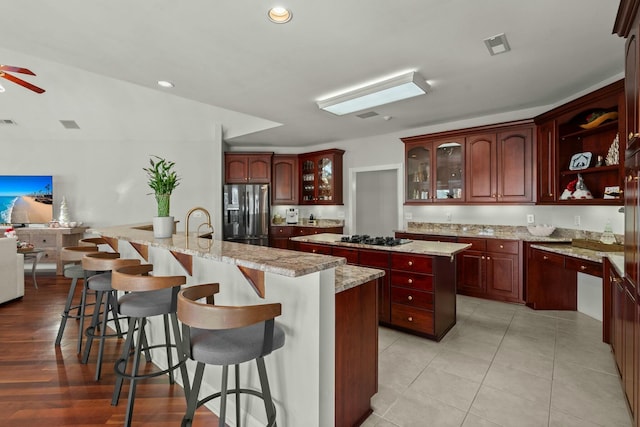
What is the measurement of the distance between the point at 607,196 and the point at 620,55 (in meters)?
1.33

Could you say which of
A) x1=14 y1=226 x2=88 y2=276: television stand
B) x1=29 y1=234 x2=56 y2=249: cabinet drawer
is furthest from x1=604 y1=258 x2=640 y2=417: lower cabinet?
x1=29 y1=234 x2=56 y2=249: cabinet drawer

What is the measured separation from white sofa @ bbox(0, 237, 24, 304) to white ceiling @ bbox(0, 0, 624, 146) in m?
2.54

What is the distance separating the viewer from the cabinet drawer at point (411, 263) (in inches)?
115

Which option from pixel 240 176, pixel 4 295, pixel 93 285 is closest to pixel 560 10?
pixel 93 285

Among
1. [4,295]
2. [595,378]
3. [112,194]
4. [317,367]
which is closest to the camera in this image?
[317,367]

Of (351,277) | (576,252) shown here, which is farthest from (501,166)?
(351,277)

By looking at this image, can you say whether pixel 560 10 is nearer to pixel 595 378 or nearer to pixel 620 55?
pixel 620 55

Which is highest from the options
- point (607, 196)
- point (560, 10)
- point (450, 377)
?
point (560, 10)

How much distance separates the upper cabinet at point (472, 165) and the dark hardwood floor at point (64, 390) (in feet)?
13.6

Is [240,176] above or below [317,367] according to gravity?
above

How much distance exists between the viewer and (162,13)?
6.98 feet

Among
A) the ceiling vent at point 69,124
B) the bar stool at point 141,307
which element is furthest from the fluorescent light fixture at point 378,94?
the ceiling vent at point 69,124

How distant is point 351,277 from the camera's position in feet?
5.95

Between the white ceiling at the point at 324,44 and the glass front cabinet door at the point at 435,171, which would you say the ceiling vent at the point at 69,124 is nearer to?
the white ceiling at the point at 324,44
